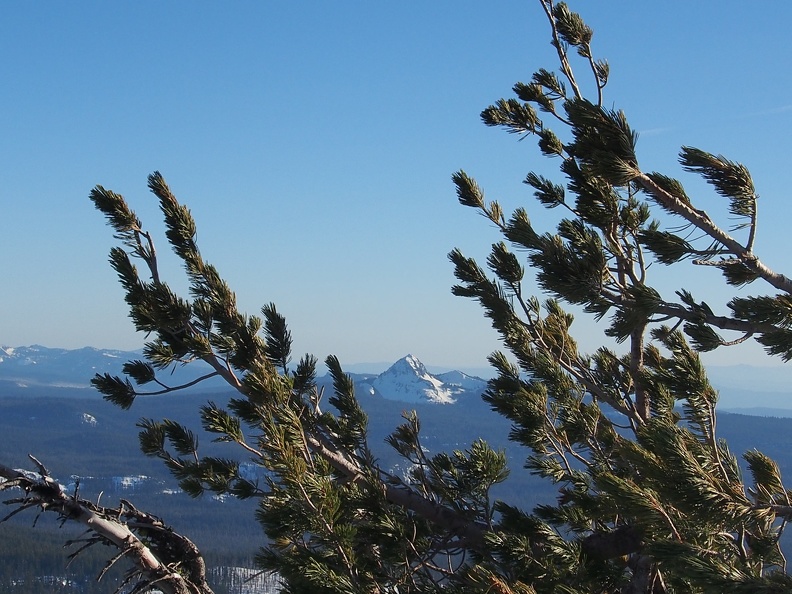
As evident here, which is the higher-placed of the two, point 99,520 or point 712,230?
point 712,230

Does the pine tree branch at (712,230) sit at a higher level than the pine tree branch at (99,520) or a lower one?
higher

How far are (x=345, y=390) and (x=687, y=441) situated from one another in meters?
3.31

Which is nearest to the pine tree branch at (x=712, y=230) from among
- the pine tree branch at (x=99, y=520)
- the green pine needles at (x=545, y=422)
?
the green pine needles at (x=545, y=422)

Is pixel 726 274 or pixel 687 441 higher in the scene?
pixel 726 274

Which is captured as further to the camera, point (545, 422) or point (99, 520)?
point (545, 422)

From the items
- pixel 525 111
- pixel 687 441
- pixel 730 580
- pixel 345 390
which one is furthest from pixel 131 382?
pixel 730 580

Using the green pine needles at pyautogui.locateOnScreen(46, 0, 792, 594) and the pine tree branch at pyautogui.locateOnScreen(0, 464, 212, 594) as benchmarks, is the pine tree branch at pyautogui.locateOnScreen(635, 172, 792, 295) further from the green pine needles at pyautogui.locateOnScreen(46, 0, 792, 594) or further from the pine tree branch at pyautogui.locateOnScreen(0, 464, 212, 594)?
the pine tree branch at pyautogui.locateOnScreen(0, 464, 212, 594)

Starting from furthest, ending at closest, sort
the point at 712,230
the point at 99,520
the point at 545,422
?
the point at 545,422, the point at 99,520, the point at 712,230

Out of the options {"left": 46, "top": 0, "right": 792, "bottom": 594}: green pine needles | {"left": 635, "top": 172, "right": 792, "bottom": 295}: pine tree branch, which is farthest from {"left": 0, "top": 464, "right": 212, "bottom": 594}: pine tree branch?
{"left": 635, "top": 172, "right": 792, "bottom": 295}: pine tree branch

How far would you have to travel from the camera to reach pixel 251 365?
5059mm

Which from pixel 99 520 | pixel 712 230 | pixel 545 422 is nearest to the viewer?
pixel 712 230

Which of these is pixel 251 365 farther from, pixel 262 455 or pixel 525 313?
pixel 525 313

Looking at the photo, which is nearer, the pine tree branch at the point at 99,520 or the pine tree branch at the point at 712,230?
the pine tree branch at the point at 712,230

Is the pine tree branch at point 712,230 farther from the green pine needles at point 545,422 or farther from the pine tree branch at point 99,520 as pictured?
the pine tree branch at point 99,520
